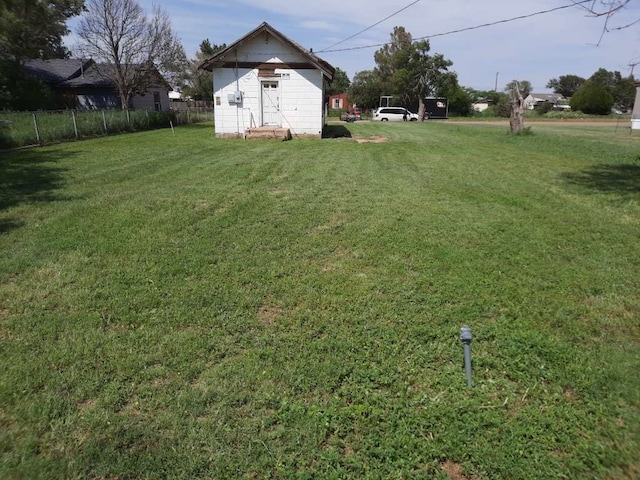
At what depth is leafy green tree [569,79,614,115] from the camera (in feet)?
169

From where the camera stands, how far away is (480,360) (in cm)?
313

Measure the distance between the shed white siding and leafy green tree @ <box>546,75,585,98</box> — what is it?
3779 inches

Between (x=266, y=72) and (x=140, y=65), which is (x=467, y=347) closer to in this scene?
(x=266, y=72)

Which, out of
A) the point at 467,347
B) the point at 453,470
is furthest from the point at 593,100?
the point at 453,470

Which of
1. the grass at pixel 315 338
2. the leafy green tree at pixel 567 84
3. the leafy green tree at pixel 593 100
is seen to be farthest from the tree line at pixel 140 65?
the leafy green tree at pixel 567 84

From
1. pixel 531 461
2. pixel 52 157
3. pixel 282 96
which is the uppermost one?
pixel 282 96

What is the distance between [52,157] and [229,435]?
12.4 metres

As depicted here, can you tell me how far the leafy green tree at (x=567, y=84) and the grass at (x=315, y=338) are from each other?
106940 millimetres

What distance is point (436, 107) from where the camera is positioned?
51.2m

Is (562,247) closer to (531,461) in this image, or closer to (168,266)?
(531,461)

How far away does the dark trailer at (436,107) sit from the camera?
5081cm

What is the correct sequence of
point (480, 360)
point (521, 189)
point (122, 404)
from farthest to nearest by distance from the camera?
point (521, 189) < point (480, 360) < point (122, 404)

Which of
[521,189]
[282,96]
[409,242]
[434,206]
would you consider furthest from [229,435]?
[282,96]

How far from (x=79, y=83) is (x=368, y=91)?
36333mm
